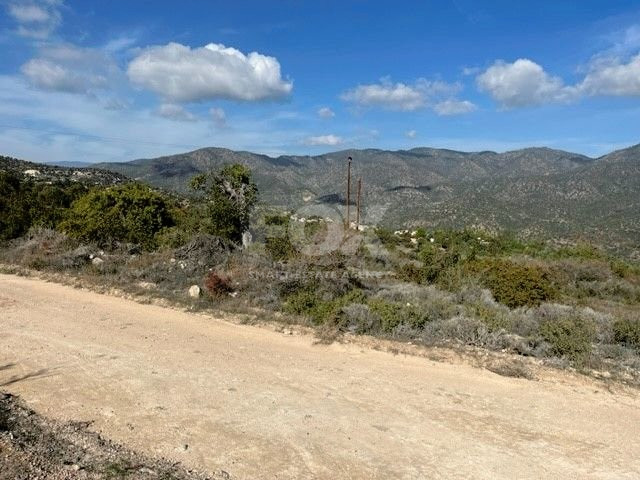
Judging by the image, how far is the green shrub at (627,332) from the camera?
32.2 ft

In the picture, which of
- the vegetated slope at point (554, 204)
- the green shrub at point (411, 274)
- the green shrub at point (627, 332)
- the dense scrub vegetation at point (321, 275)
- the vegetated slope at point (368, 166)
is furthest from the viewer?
the vegetated slope at point (368, 166)

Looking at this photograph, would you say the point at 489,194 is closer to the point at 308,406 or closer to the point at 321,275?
the point at 321,275

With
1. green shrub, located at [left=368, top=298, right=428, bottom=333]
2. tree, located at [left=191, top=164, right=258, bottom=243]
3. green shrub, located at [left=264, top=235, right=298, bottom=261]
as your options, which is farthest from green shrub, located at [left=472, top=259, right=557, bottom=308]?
tree, located at [left=191, top=164, right=258, bottom=243]

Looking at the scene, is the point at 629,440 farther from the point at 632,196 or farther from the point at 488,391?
the point at 632,196

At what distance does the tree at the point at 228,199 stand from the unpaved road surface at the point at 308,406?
1026 centimetres

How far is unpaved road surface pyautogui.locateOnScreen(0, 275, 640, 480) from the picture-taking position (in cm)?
543

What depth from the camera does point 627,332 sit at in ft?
32.7

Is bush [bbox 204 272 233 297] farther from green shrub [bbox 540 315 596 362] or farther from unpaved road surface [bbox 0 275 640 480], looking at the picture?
green shrub [bbox 540 315 596 362]

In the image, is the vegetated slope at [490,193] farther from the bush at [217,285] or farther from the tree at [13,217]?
the bush at [217,285]

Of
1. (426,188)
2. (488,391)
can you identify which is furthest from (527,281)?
(426,188)

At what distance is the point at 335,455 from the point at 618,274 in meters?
19.6

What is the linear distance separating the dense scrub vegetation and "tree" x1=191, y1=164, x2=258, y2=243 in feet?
0.17

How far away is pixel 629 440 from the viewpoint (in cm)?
612

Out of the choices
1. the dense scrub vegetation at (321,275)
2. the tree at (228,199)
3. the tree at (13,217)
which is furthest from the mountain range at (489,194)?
the tree at (13,217)
